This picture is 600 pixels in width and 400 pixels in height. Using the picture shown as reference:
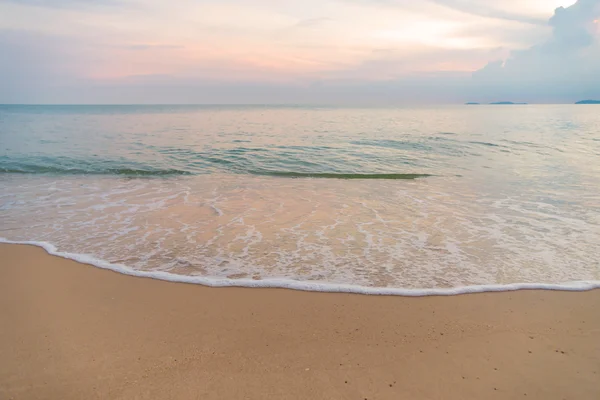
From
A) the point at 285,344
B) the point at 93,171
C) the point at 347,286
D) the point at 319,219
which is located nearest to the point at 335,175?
the point at 319,219

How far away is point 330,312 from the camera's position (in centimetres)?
439

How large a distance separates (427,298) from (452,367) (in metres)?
1.39

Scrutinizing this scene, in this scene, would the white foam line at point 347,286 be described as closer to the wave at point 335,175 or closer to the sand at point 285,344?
the sand at point 285,344

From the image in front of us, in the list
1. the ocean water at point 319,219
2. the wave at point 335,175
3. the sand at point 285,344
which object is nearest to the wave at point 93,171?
the ocean water at point 319,219

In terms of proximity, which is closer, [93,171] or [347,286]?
[347,286]

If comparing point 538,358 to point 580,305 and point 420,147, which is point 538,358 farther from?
point 420,147

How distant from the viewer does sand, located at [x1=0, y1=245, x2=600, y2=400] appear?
317 cm

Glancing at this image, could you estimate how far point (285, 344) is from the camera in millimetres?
3750

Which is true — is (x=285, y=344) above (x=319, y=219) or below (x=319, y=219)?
below

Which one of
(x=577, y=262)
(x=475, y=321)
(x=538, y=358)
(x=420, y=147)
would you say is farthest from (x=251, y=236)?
(x=420, y=147)

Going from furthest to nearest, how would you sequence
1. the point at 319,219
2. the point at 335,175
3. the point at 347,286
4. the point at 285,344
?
the point at 335,175
the point at 319,219
the point at 347,286
the point at 285,344

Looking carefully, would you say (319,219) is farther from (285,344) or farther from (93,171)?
(93,171)

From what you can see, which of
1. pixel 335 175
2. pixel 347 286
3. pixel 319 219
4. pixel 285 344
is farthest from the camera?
pixel 335 175

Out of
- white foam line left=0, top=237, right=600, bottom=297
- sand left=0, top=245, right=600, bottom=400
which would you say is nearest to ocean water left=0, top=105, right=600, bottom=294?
white foam line left=0, top=237, right=600, bottom=297
